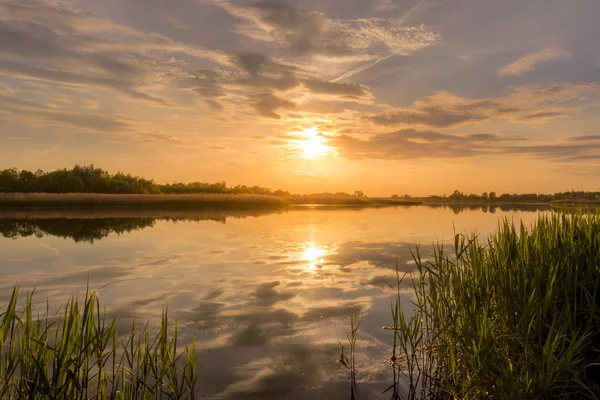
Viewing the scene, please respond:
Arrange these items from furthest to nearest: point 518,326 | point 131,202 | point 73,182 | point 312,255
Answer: point 73,182
point 131,202
point 312,255
point 518,326

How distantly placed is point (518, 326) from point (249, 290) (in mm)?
5951

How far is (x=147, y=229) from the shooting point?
22391 millimetres

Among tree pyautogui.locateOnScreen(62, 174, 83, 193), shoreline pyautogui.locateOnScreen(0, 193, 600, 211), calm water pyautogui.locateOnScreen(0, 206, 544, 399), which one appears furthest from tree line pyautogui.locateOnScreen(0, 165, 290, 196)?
calm water pyautogui.locateOnScreen(0, 206, 544, 399)

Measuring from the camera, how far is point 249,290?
9422 millimetres

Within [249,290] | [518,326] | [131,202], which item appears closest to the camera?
[518,326]

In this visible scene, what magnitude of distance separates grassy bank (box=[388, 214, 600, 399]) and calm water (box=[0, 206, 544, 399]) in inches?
27.3

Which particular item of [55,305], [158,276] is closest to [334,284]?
[158,276]

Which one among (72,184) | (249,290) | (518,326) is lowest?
(249,290)

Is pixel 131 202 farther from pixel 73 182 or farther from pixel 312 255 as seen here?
pixel 312 255

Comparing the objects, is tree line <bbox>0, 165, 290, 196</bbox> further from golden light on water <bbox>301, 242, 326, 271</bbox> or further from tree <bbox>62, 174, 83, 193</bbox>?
golden light on water <bbox>301, 242, 326, 271</bbox>

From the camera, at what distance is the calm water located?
540cm

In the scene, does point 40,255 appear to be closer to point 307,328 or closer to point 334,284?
point 334,284

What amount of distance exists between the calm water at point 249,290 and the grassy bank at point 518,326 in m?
0.69

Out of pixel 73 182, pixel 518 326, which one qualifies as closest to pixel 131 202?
pixel 73 182
